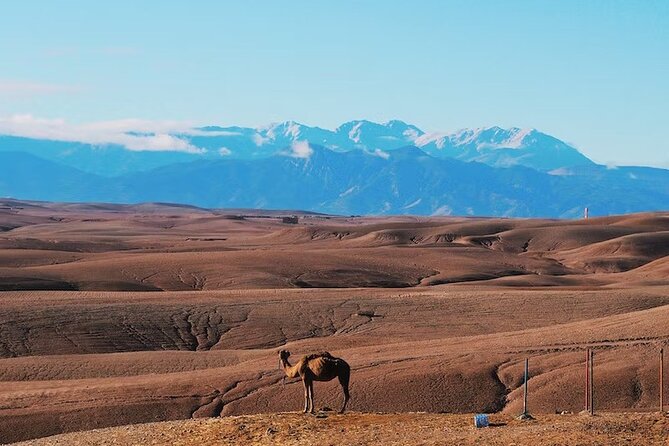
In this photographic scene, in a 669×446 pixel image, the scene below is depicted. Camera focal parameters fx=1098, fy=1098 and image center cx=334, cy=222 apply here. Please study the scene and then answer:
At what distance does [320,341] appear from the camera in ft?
124

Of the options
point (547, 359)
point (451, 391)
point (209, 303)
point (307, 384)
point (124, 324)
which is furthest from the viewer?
point (209, 303)

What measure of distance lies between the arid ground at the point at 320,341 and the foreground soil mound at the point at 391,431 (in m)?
0.07

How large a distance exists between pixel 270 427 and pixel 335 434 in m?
1.26

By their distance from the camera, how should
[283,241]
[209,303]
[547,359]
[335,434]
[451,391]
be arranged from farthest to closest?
[283,241], [209,303], [547,359], [451,391], [335,434]

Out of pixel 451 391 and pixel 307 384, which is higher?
pixel 307 384

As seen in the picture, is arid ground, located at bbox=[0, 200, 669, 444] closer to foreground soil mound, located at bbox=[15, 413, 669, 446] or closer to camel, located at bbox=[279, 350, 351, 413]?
foreground soil mound, located at bbox=[15, 413, 669, 446]

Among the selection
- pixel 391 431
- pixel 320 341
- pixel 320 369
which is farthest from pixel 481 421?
pixel 320 341

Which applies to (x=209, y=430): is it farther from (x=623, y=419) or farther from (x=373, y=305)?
(x=373, y=305)

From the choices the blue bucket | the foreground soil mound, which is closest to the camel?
the foreground soil mound

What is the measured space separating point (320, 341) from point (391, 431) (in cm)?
1989

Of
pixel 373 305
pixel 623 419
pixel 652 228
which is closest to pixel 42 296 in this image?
pixel 373 305

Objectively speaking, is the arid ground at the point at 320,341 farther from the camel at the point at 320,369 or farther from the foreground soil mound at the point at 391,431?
the camel at the point at 320,369

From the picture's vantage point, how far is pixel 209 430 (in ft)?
62.1

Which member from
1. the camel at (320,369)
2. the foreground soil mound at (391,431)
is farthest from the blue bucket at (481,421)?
the camel at (320,369)
